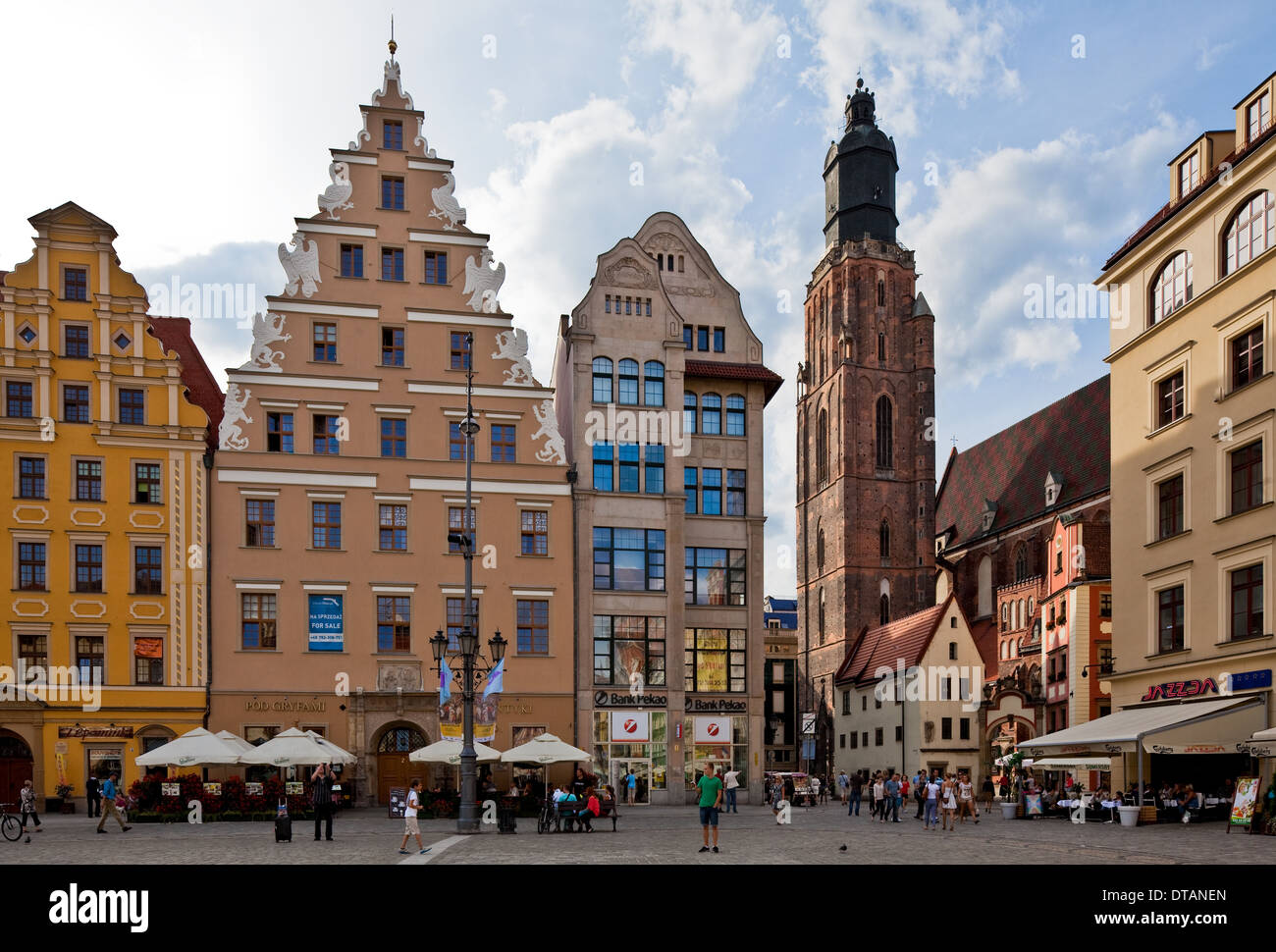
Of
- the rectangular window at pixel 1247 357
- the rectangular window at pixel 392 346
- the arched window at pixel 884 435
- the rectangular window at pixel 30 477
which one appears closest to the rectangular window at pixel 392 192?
the rectangular window at pixel 392 346

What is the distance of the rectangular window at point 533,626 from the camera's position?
4528 cm

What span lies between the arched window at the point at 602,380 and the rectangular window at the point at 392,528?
864 centimetres

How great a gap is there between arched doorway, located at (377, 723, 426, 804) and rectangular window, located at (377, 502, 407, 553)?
6310 millimetres

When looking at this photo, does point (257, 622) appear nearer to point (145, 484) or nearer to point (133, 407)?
point (145, 484)

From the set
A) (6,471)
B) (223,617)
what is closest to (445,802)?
(223,617)

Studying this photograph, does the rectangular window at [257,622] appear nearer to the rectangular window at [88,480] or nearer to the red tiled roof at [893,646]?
the rectangular window at [88,480]

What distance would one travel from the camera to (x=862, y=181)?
109 m

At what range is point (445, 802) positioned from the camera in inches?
1421

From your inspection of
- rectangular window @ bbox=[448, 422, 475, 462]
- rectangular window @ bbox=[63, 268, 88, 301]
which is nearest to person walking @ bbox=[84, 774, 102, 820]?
rectangular window @ bbox=[448, 422, 475, 462]

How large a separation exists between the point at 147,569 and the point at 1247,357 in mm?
35305
